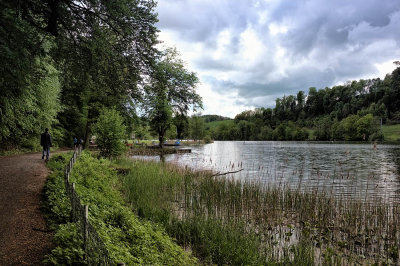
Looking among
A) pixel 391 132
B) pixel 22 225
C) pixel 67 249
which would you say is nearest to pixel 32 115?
pixel 22 225

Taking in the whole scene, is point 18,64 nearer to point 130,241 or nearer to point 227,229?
point 130,241

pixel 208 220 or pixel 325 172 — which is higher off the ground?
pixel 208 220

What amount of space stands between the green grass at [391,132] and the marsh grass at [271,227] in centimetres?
9738

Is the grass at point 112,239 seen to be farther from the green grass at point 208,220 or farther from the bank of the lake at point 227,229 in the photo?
the green grass at point 208,220

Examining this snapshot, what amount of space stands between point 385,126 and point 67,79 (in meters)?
132

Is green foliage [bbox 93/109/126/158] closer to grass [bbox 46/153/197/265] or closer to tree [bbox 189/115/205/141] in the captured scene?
grass [bbox 46/153/197/265]

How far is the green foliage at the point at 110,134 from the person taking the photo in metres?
19.2

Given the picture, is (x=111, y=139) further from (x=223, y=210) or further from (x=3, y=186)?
(x=223, y=210)

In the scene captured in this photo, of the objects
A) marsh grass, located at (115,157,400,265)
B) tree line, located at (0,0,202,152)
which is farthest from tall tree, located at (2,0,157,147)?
marsh grass, located at (115,157,400,265)

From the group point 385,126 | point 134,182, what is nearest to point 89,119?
point 134,182

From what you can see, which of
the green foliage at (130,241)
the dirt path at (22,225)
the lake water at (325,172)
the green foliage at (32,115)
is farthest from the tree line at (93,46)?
the green foliage at (32,115)

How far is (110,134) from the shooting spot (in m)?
19.0

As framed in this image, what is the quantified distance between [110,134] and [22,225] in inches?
553

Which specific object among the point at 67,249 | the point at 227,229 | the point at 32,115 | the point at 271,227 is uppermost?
the point at 32,115
